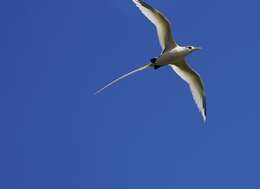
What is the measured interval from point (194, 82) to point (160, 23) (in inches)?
167

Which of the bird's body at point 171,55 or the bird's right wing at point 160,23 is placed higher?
the bird's right wing at point 160,23

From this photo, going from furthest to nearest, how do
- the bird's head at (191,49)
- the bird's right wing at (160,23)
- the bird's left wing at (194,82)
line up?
the bird's left wing at (194,82) → the bird's head at (191,49) → the bird's right wing at (160,23)

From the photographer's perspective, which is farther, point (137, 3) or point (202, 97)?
point (202, 97)

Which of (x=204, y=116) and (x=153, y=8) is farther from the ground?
(x=153, y=8)

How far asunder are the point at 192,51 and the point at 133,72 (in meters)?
2.84

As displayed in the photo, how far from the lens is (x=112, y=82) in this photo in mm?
46750

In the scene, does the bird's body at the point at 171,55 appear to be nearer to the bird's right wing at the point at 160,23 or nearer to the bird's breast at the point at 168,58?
the bird's breast at the point at 168,58

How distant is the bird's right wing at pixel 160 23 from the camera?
154ft

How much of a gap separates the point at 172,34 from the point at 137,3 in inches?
95.9

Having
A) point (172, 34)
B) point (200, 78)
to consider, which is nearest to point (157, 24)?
point (172, 34)

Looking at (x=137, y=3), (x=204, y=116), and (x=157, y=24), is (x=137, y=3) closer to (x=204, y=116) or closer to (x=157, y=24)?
(x=157, y=24)

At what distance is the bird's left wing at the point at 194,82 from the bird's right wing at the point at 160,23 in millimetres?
1952

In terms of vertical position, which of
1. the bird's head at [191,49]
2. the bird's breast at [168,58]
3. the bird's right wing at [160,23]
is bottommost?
the bird's breast at [168,58]

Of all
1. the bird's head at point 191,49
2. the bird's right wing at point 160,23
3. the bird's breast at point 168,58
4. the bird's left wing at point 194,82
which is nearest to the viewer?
the bird's right wing at point 160,23
